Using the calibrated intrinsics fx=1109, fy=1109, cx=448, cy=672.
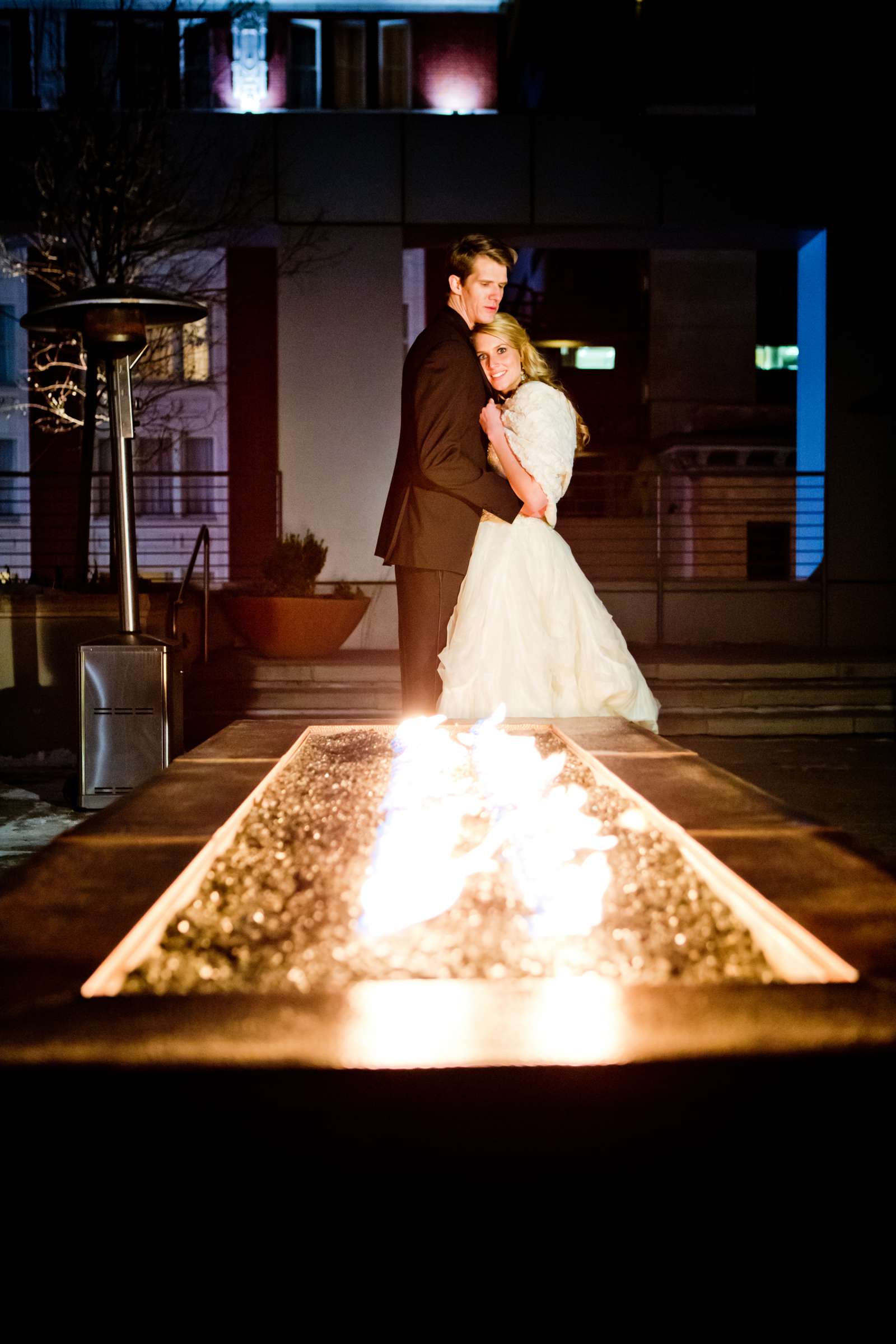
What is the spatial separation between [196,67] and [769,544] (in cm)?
1233

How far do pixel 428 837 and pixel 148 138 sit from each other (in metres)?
9.21

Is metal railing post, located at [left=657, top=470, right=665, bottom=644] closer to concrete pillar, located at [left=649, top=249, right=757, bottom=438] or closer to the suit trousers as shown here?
the suit trousers

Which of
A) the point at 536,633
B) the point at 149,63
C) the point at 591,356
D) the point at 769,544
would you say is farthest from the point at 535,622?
the point at 769,544

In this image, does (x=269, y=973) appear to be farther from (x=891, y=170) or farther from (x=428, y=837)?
(x=891, y=170)

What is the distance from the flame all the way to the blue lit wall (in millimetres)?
9764

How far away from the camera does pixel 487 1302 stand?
0.81 m

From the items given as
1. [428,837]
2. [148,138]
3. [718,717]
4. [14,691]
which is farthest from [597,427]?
[428,837]

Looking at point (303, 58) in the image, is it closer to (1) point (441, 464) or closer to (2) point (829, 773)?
(2) point (829, 773)

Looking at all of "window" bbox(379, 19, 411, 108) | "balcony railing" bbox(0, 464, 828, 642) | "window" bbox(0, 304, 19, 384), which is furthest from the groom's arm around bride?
"window" bbox(0, 304, 19, 384)

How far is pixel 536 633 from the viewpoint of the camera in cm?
407

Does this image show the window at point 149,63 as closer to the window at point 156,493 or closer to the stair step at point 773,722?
the stair step at point 773,722

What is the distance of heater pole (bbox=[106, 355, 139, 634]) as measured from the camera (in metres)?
4.67

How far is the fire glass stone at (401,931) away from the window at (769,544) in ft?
59.9

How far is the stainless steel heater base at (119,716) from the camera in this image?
15.6ft
